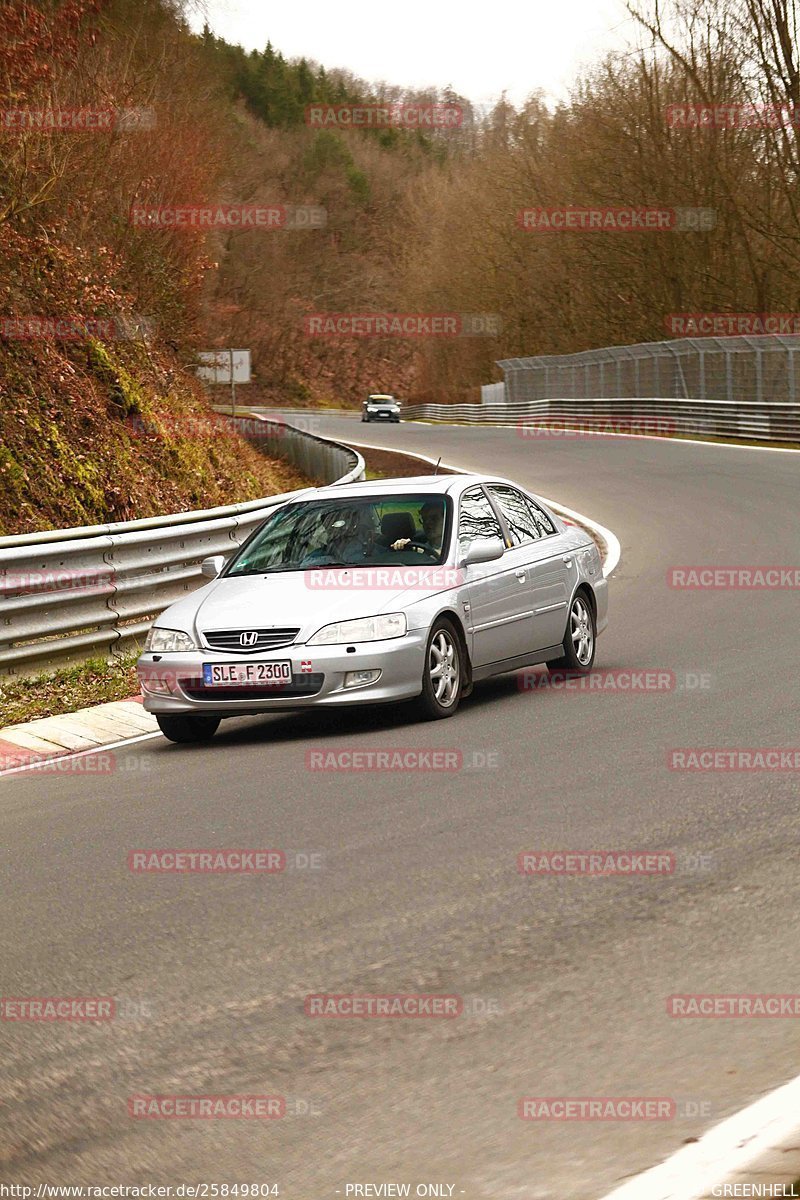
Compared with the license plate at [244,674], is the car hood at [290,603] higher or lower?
higher

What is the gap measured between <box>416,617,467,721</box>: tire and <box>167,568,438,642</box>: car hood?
0.97ft

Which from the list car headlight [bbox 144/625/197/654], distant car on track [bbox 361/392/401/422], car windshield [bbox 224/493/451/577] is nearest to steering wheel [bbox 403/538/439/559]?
car windshield [bbox 224/493/451/577]

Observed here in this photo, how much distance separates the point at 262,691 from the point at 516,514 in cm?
301

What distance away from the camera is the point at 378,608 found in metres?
9.83

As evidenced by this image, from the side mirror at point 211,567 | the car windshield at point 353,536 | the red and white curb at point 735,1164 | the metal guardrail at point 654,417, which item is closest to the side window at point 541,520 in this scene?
the car windshield at point 353,536

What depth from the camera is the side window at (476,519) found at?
11078 mm

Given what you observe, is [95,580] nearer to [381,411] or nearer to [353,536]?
[353,536]

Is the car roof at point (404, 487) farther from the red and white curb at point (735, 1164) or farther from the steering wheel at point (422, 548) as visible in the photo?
the red and white curb at point (735, 1164)

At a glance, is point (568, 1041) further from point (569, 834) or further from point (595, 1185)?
point (569, 834)

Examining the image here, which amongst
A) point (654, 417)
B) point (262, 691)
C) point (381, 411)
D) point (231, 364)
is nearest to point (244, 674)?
→ point (262, 691)

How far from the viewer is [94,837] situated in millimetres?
7391

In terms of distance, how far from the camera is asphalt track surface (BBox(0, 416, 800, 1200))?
3861 mm

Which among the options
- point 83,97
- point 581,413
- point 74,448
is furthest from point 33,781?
point 581,413

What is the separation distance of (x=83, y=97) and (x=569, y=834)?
26.2 m
